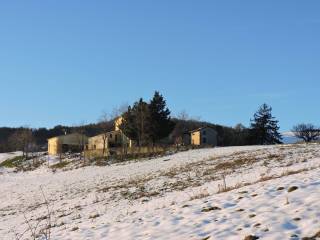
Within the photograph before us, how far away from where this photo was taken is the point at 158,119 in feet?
274

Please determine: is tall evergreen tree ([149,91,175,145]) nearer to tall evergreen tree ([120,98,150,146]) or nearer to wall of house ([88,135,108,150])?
tall evergreen tree ([120,98,150,146])

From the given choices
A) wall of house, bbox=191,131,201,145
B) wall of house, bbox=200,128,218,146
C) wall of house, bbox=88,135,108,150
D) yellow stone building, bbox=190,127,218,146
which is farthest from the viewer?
wall of house, bbox=88,135,108,150

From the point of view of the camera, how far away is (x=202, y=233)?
11000 millimetres

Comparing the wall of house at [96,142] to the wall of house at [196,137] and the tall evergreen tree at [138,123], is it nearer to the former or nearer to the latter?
the tall evergreen tree at [138,123]

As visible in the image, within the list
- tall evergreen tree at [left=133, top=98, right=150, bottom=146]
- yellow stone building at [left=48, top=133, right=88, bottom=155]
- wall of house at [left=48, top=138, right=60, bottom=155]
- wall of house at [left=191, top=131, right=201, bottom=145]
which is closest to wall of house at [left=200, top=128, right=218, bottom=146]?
wall of house at [left=191, top=131, right=201, bottom=145]

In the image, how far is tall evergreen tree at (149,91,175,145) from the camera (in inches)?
3258

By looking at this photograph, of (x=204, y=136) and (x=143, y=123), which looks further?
(x=204, y=136)

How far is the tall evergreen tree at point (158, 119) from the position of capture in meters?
82.8

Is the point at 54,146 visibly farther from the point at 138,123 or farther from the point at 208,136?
the point at 138,123

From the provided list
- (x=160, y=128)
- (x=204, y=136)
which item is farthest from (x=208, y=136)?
(x=160, y=128)

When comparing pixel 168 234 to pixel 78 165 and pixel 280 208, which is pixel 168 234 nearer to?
pixel 280 208

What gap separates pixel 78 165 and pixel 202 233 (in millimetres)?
58491

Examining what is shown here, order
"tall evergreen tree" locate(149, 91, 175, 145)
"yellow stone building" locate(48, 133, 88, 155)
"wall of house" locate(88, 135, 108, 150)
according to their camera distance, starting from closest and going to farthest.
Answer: "tall evergreen tree" locate(149, 91, 175, 145), "wall of house" locate(88, 135, 108, 150), "yellow stone building" locate(48, 133, 88, 155)

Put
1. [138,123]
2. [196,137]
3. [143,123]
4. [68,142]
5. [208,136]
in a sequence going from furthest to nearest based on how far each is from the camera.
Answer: [68,142], [196,137], [208,136], [138,123], [143,123]
